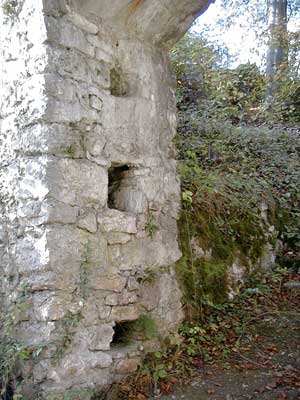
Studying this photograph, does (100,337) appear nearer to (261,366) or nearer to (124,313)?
(124,313)

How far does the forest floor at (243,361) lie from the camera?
3.45 metres

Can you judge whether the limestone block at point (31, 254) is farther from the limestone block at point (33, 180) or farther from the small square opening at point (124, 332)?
the small square opening at point (124, 332)

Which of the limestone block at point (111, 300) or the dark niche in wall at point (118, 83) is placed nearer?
the limestone block at point (111, 300)

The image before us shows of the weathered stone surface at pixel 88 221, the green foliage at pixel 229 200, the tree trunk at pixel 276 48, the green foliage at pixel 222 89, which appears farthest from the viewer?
the tree trunk at pixel 276 48

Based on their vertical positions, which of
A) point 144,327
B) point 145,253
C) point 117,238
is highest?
point 117,238

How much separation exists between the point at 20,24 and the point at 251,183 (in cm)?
359

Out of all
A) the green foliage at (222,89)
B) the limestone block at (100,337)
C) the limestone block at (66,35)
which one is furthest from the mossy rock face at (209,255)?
the green foliage at (222,89)

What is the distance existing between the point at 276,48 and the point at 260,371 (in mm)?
8113

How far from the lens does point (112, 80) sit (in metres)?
3.80

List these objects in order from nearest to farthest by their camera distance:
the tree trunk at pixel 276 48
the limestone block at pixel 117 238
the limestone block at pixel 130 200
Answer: the limestone block at pixel 117 238, the limestone block at pixel 130 200, the tree trunk at pixel 276 48

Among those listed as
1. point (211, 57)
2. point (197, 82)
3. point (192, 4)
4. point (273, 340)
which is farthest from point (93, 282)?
point (211, 57)

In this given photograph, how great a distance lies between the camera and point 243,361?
388 centimetres

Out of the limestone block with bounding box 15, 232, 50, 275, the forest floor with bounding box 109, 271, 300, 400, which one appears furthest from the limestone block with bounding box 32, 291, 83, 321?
the forest floor with bounding box 109, 271, 300, 400

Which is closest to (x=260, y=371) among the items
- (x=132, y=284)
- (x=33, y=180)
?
(x=132, y=284)
